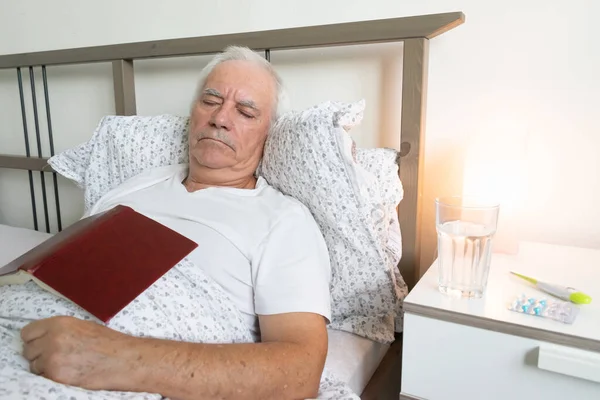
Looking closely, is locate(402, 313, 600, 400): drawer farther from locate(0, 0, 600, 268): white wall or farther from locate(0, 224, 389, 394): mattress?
locate(0, 0, 600, 268): white wall

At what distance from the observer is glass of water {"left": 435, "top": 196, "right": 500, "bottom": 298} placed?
0.81 meters

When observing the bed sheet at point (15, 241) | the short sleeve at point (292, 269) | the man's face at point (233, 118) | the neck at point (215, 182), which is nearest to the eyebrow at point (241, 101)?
the man's face at point (233, 118)

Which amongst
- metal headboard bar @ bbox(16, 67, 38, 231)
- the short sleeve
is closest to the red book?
the short sleeve

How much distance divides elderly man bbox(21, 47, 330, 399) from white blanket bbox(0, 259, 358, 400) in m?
0.03

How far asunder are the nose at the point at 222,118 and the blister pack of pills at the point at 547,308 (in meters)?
0.70

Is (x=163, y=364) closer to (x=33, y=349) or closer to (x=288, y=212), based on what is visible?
(x=33, y=349)

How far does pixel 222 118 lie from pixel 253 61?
18 centimetres

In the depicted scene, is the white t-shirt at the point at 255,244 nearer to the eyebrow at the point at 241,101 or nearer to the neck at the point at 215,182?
the neck at the point at 215,182

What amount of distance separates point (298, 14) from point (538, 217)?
2.66 ft

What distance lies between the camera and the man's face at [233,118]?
3.59 ft

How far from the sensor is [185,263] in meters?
0.90

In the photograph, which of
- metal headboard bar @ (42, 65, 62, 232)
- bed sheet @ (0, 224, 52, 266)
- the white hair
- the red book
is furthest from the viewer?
metal headboard bar @ (42, 65, 62, 232)

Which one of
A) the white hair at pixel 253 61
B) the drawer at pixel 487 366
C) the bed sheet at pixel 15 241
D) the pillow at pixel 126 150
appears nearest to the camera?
the drawer at pixel 487 366

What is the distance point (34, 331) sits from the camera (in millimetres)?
737
